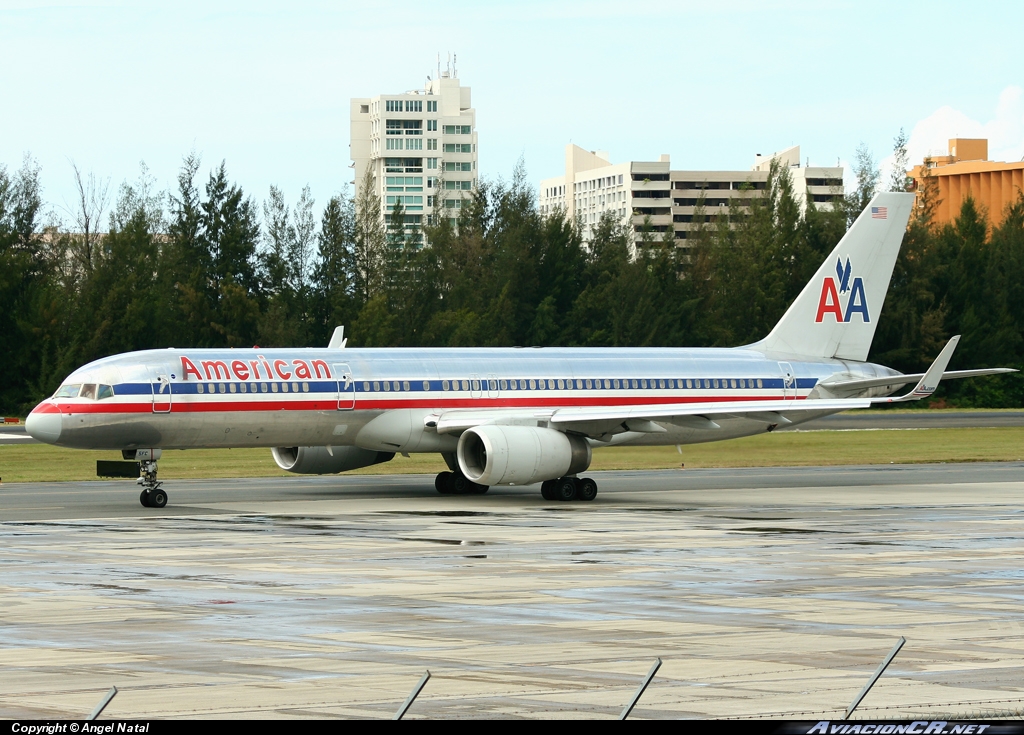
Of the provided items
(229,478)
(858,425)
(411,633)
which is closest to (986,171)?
(858,425)

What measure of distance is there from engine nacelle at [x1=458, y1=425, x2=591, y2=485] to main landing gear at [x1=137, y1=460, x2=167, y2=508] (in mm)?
6609

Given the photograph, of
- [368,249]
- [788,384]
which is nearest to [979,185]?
[368,249]

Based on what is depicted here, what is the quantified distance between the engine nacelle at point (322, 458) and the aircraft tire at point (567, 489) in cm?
480

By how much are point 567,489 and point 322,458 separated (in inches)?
265

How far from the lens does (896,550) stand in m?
23.1

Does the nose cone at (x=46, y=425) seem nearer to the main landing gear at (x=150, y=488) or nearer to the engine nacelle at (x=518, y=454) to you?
the main landing gear at (x=150, y=488)

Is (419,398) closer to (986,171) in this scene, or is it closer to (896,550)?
(896,550)

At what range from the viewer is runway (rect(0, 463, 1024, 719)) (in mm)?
11633

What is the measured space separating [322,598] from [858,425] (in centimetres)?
5779

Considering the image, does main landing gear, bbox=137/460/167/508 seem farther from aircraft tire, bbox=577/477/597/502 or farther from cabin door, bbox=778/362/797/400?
cabin door, bbox=778/362/797/400

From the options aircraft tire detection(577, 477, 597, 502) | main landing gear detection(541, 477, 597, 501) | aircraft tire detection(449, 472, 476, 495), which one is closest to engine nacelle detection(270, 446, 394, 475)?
aircraft tire detection(449, 472, 476, 495)

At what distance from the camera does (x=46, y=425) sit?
1262 inches

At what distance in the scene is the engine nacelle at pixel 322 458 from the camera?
37156mm

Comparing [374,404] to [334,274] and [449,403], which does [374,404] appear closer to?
[449,403]
